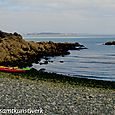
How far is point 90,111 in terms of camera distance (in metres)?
15.9

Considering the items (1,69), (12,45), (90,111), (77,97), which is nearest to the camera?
(90,111)

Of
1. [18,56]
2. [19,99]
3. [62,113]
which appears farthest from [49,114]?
[18,56]

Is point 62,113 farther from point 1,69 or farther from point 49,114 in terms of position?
point 1,69

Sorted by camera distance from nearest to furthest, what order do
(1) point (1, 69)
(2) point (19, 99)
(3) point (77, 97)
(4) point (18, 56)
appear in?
1. (2) point (19, 99)
2. (3) point (77, 97)
3. (1) point (1, 69)
4. (4) point (18, 56)

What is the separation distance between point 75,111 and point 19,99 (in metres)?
3.87

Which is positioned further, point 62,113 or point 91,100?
point 91,100

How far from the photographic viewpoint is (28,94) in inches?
787

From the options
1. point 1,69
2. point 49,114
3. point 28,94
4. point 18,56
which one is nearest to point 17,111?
point 49,114

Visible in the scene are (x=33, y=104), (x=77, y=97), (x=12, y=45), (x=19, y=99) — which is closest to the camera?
(x=33, y=104)

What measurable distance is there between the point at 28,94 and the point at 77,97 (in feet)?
10.1

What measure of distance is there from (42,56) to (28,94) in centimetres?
5085

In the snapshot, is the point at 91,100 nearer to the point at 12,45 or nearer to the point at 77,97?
the point at 77,97

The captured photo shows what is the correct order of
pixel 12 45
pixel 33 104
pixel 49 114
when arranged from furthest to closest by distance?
pixel 12 45 → pixel 33 104 → pixel 49 114

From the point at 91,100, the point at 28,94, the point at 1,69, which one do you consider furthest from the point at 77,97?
the point at 1,69
